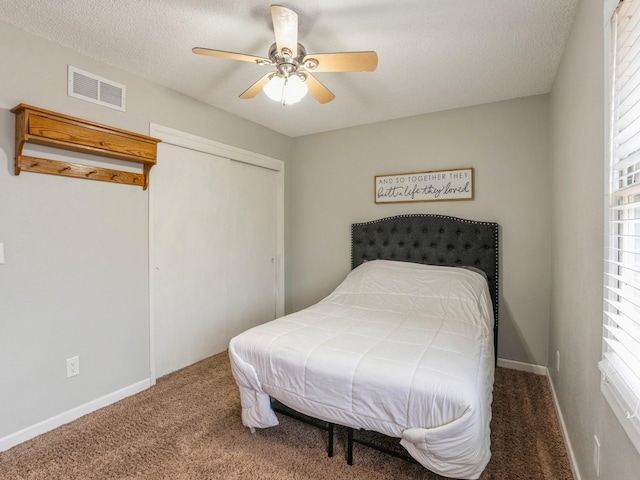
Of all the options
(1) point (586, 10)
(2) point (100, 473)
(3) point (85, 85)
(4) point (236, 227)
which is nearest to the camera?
(1) point (586, 10)

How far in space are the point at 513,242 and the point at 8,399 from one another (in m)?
3.59

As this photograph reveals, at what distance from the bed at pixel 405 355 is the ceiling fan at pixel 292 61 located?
55.0 inches

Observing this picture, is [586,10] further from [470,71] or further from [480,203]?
[480,203]

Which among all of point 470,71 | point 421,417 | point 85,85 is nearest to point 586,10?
point 470,71

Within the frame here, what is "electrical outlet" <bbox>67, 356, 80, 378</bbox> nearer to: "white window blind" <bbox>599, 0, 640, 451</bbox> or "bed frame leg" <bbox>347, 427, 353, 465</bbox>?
"bed frame leg" <bbox>347, 427, 353, 465</bbox>

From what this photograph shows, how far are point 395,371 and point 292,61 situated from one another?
64.4 inches

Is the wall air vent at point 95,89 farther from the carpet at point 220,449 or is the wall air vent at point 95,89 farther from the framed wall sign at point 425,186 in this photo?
the framed wall sign at point 425,186

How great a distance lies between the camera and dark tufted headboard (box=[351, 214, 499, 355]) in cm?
280

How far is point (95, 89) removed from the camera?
7.11ft

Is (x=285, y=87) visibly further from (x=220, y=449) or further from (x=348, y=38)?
(x=220, y=449)

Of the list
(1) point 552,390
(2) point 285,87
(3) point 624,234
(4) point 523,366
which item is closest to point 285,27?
(2) point 285,87

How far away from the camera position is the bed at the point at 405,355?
1.33 meters

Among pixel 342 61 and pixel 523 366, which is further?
pixel 523 366

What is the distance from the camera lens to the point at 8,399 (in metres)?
1.80
